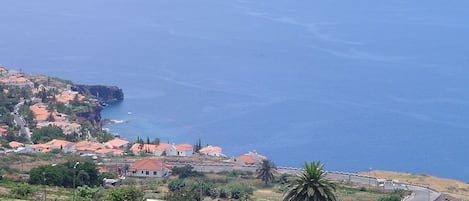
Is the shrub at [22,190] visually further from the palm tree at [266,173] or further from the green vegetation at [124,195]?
the palm tree at [266,173]

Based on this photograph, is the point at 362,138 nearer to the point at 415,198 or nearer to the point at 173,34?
the point at 415,198

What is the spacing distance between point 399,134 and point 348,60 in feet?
93.0

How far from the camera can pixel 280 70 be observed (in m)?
104

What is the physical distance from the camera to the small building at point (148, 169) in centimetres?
4906

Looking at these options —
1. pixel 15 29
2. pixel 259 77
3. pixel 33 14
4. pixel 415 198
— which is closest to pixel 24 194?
pixel 415 198

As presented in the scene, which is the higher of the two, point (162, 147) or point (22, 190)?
point (162, 147)

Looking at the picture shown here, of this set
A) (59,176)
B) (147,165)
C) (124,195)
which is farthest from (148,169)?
(124,195)

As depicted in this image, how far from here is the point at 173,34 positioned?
12619cm

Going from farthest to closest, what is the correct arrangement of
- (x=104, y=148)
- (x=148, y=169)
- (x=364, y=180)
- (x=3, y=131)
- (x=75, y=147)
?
(x=3, y=131)
(x=104, y=148)
(x=75, y=147)
(x=364, y=180)
(x=148, y=169)

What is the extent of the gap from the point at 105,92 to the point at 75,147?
3255 centimetres

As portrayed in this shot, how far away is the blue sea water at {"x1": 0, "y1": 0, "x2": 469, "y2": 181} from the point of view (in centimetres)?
7931

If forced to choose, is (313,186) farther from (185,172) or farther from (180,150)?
(180,150)

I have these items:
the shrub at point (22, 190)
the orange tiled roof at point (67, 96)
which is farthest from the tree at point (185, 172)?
the orange tiled roof at point (67, 96)

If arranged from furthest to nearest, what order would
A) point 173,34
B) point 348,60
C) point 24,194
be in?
point 173,34
point 348,60
point 24,194
